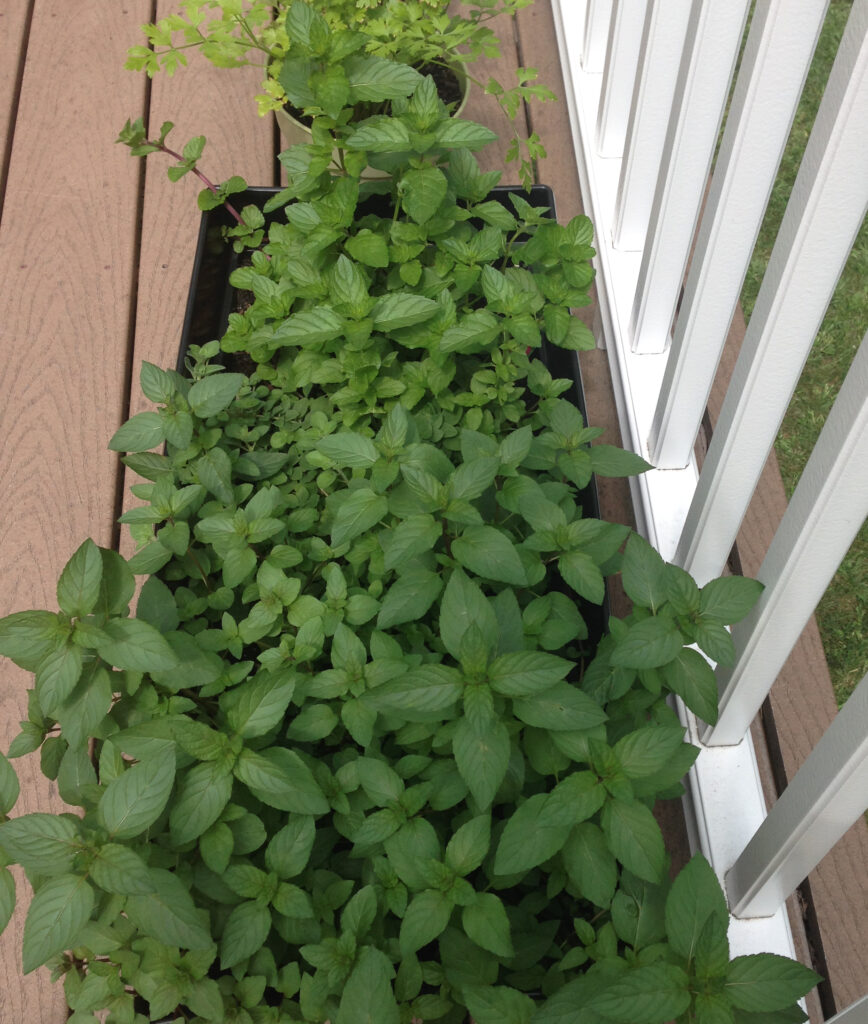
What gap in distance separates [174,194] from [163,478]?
892mm

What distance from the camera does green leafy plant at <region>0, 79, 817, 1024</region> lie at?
2.88 ft

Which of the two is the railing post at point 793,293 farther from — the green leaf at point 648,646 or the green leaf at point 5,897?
the green leaf at point 5,897

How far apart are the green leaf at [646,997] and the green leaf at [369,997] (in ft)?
0.57

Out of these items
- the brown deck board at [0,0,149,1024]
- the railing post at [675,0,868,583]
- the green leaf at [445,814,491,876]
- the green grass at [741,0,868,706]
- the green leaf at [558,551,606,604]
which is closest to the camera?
the railing post at [675,0,868,583]

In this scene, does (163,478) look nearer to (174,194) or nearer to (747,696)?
(747,696)

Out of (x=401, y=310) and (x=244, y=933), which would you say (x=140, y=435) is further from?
(x=244, y=933)

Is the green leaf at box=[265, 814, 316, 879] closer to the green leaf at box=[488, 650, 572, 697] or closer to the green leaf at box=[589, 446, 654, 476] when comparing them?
the green leaf at box=[488, 650, 572, 697]

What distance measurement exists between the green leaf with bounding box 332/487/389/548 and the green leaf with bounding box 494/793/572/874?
0.34 m

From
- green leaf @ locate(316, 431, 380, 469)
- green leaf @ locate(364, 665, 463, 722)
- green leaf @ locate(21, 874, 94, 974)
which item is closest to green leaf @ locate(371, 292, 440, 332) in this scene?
green leaf @ locate(316, 431, 380, 469)

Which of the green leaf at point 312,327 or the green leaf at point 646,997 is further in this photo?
the green leaf at point 312,327

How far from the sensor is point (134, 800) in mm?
854

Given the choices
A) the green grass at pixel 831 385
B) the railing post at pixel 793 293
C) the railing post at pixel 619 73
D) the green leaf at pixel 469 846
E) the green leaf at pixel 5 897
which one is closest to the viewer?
the railing post at pixel 793 293

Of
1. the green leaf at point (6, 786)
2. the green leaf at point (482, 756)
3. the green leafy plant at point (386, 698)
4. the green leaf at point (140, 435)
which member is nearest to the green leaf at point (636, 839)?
the green leafy plant at point (386, 698)

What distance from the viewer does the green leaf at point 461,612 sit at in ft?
3.06
